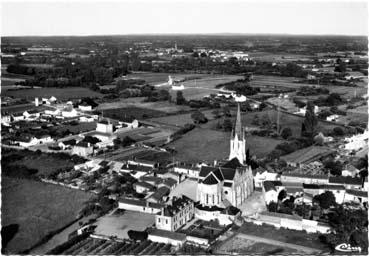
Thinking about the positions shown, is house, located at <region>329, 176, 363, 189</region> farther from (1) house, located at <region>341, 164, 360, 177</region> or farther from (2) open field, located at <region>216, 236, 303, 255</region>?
(2) open field, located at <region>216, 236, 303, 255</region>

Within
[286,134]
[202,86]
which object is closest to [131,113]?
[286,134]

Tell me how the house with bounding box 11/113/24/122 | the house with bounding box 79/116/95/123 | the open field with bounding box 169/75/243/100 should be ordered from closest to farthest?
1. the house with bounding box 11/113/24/122
2. the house with bounding box 79/116/95/123
3. the open field with bounding box 169/75/243/100

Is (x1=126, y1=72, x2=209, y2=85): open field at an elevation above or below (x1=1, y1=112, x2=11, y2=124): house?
above

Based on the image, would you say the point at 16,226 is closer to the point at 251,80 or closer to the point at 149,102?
the point at 149,102

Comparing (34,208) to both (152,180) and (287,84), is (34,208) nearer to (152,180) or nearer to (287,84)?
(152,180)

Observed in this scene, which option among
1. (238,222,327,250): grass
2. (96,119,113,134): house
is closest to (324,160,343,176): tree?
(238,222,327,250): grass

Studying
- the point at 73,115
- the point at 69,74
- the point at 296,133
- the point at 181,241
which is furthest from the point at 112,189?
the point at 69,74
